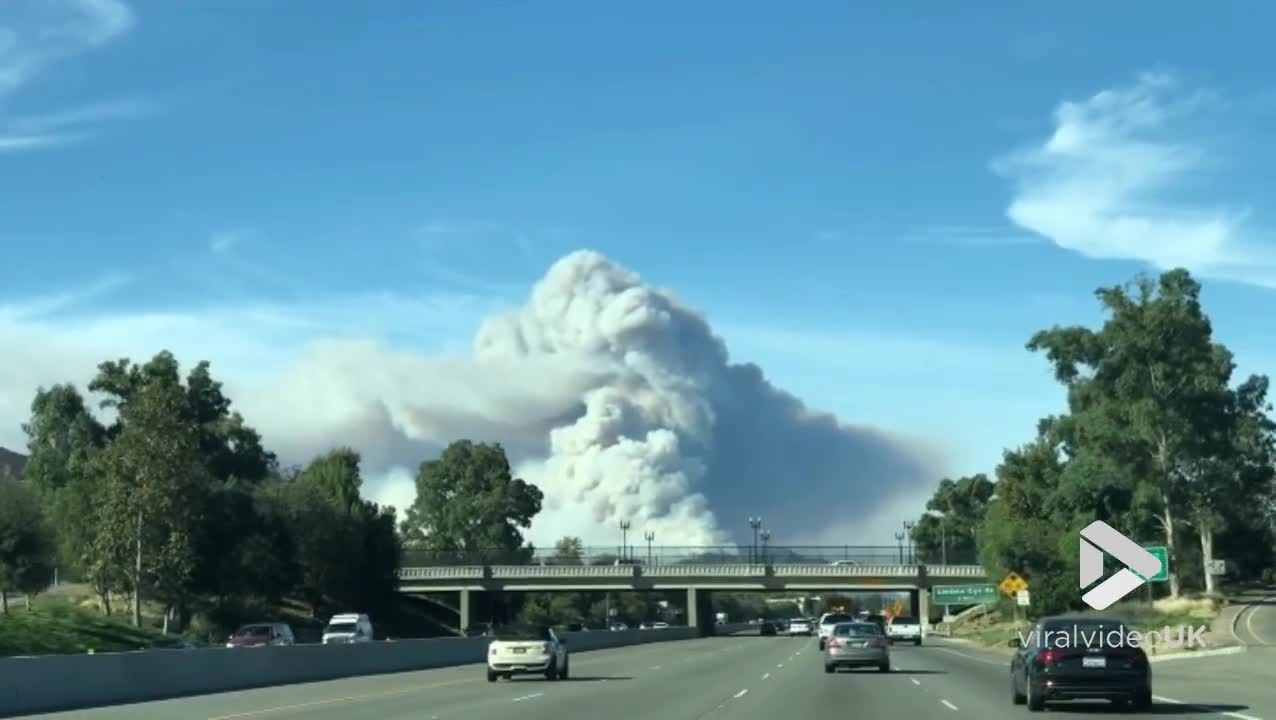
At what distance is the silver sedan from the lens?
4488 cm

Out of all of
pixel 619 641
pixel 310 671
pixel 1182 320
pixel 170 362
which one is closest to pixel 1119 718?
pixel 310 671

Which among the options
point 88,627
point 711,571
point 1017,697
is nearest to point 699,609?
point 711,571

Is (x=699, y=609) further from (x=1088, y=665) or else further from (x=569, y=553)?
(x=1088, y=665)

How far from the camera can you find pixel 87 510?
87.0m

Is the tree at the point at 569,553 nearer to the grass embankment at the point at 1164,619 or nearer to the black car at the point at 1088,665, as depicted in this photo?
the grass embankment at the point at 1164,619

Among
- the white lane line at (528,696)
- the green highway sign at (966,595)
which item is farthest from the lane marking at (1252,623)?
the white lane line at (528,696)

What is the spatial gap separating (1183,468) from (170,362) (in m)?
68.8

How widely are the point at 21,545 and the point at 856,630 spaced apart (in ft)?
162

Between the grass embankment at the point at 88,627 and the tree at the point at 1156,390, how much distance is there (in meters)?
44.6

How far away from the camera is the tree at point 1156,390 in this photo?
7788 centimetres

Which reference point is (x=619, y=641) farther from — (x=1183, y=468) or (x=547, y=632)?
(x=547, y=632)

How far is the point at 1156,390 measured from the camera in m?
78.1

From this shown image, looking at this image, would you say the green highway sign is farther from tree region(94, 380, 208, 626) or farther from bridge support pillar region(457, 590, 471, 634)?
bridge support pillar region(457, 590, 471, 634)

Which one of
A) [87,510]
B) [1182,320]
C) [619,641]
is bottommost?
[619,641]
